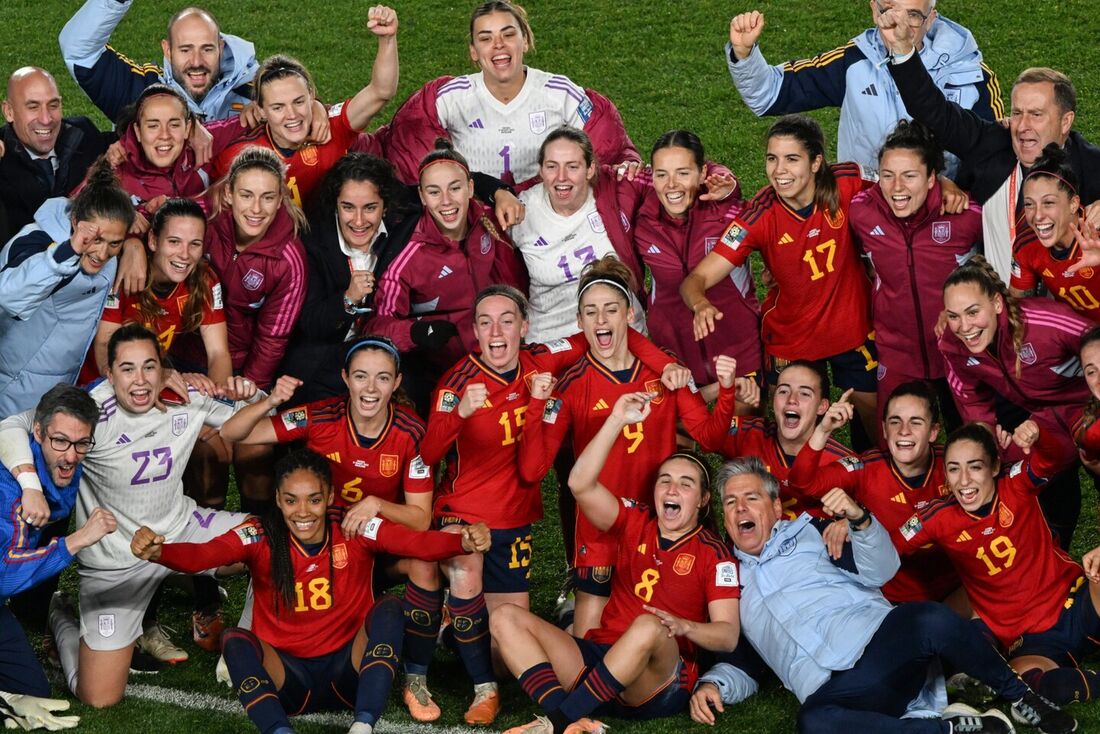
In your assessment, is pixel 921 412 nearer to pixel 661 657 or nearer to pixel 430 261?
pixel 661 657

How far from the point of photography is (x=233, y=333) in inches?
298

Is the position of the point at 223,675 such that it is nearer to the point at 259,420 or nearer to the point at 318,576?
the point at 318,576

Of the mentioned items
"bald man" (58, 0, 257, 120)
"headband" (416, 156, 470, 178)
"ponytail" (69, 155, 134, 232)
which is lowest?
"ponytail" (69, 155, 134, 232)

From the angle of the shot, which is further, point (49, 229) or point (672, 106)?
point (672, 106)

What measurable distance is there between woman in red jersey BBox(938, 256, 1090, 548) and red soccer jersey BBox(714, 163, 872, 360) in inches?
22.6

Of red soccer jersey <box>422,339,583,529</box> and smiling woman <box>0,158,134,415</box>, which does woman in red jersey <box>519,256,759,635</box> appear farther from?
smiling woman <box>0,158,134,415</box>

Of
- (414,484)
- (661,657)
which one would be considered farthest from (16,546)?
(661,657)

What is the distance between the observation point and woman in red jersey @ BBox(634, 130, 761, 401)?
745cm

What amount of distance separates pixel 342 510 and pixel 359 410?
0.43m

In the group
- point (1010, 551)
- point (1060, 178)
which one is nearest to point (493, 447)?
point (1010, 551)

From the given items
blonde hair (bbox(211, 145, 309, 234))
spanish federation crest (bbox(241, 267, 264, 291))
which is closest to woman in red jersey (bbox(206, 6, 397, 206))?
blonde hair (bbox(211, 145, 309, 234))

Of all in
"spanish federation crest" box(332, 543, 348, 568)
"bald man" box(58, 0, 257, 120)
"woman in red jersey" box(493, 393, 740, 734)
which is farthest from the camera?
"bald man" box(58, 0, 257, 120)

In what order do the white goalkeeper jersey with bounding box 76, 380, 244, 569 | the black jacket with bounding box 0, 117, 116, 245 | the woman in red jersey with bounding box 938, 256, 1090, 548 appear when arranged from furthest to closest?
the black jacket with bounding box 0, 117, 116, 245, the white goalkeeper jersey with bounding box 76, 380, 244, 569, the woman in red jersey with bounding box 938, 256, 1090, 548

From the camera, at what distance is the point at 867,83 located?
789 cm
